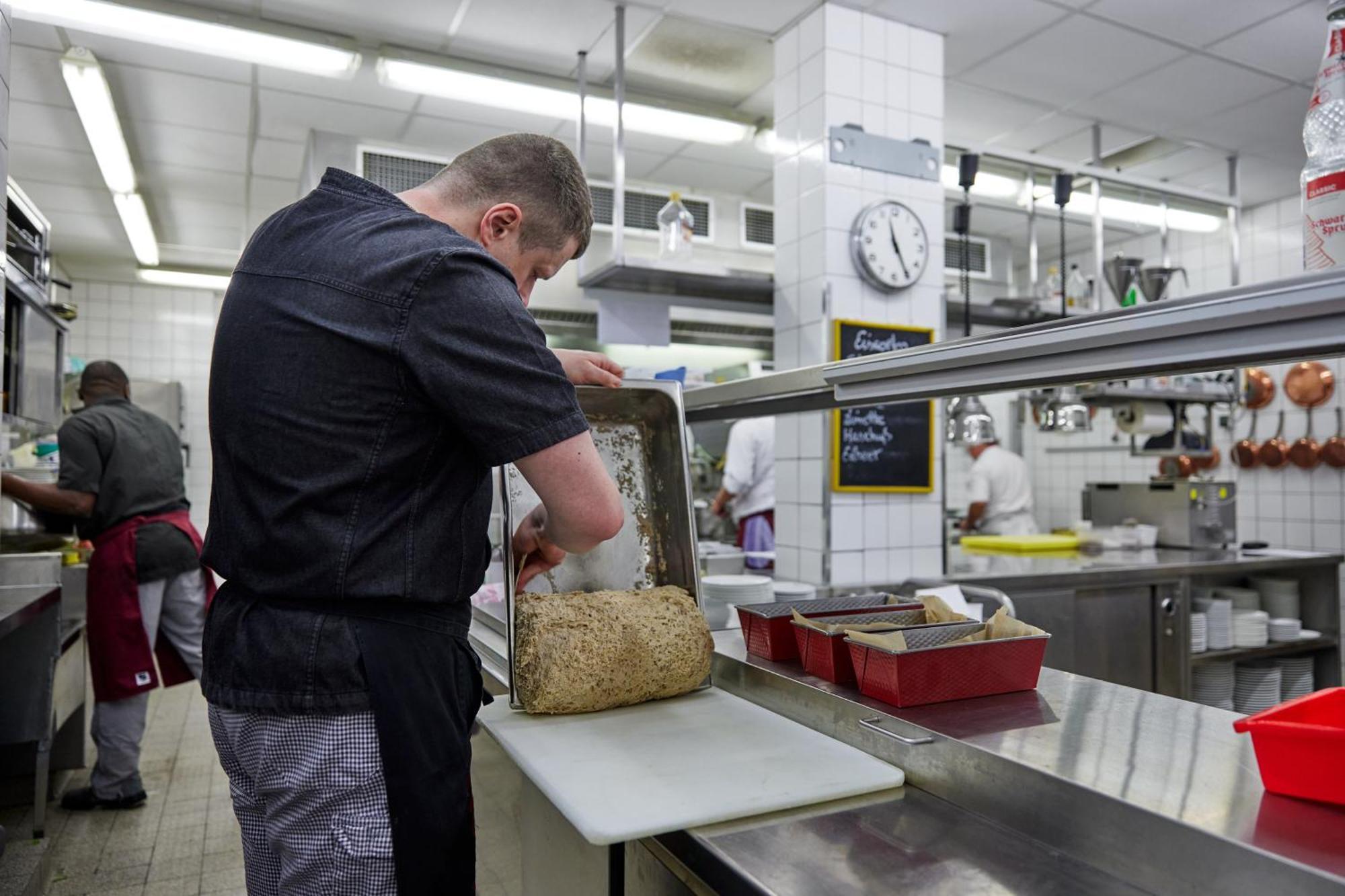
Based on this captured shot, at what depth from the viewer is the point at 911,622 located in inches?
58.9

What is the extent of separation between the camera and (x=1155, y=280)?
4199 millimetres

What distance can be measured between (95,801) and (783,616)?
2.99 meters

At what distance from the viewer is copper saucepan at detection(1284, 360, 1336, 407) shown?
558cm

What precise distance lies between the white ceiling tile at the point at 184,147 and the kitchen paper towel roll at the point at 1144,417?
4.54 m

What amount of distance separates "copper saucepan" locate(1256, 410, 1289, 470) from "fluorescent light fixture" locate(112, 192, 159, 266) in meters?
7.09

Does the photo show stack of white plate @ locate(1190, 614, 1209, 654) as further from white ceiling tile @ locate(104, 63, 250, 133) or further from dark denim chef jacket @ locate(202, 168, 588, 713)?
white ceiling tile @ locate(104, 63, 250, 133)

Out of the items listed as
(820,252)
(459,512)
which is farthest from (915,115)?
(459,512)

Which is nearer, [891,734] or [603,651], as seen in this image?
[891,734]

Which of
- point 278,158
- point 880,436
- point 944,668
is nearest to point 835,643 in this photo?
point 944,668

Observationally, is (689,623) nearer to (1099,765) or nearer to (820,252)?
(1099,765)

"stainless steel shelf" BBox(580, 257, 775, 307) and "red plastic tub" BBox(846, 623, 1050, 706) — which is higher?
"stainless steel shelf" BBox(580, 257, 775, 307)

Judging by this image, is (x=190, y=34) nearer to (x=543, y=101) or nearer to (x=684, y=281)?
(x=543, y=101)

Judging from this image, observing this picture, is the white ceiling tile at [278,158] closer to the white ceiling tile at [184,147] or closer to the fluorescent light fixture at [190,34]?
the white ceiling tile at [184,147]

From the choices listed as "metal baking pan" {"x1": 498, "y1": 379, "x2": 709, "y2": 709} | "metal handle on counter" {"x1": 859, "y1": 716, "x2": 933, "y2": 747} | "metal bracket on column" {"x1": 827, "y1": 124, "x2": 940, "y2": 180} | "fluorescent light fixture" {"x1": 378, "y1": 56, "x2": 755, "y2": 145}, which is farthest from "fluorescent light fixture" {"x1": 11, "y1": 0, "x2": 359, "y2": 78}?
"metal handle on counter" {"x1": 859, "y1": 716, "x2": 933, "y2": 747}
